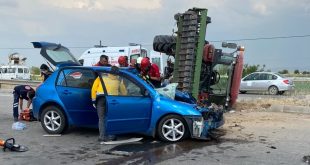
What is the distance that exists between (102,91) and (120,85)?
1.27 ft

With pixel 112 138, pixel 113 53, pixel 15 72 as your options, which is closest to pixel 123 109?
pixel 112 138

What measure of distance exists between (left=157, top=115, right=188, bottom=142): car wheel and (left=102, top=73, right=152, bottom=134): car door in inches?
11.7

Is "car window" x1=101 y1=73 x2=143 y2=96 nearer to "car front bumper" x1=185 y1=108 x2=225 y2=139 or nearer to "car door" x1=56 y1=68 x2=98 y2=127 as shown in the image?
"car door" x1=56 y1=68 x2=98 y2=127

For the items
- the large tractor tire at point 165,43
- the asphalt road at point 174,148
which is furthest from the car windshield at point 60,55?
the large tractor tire at point 165,43

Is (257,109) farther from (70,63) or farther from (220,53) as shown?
(70,63)

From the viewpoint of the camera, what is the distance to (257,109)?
1468 centimetres

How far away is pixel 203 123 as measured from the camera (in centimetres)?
872

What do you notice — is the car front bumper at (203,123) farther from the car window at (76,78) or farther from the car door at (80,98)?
the car window at (76,78)

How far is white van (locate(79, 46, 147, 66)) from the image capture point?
21859 mm

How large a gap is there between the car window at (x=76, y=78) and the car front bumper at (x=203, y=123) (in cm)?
224

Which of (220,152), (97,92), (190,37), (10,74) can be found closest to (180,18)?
(190,37)

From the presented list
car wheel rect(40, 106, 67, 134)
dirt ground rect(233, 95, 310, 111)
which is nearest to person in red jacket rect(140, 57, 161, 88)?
car wheel rect(40, 106, 67, 134)

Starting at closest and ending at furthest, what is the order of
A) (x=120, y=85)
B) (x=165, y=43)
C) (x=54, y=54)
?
(x=120, y=85) < (x=54, y=54) < (x=165, y=43)

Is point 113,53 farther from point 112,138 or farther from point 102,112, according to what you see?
point 102,112
